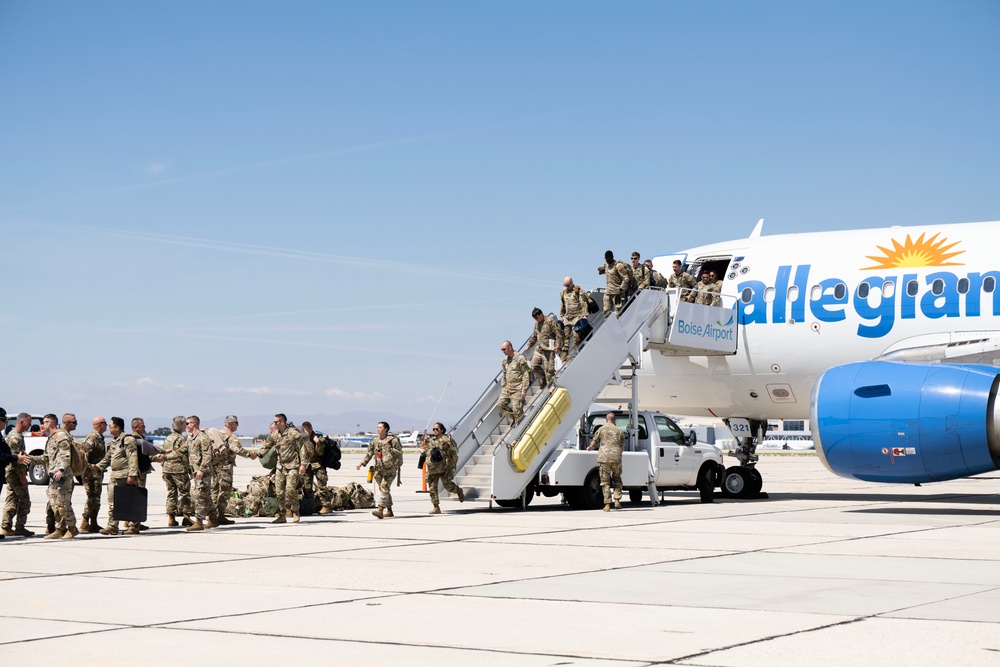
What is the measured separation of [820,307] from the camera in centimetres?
2341

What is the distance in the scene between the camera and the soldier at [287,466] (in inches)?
758

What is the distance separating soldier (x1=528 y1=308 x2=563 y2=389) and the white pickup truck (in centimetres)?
159

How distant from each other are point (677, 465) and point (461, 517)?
562 centimetres

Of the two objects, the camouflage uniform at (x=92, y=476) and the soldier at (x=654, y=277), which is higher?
the soldier at (x=654, y=277)

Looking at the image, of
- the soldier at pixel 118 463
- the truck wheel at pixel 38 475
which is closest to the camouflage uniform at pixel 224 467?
the soldier at pixel 118 463

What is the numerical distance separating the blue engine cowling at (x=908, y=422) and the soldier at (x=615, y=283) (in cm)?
525

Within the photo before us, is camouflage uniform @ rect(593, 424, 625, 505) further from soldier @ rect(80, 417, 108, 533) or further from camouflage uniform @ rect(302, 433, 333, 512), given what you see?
soldier @ rect(80, 417, 108, 533)

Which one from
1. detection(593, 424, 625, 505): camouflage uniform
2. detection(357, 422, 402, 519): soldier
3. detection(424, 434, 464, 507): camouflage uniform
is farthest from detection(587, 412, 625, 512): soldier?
detection(357, 422, 402, 519): soldier

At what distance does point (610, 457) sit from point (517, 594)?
1093 cm

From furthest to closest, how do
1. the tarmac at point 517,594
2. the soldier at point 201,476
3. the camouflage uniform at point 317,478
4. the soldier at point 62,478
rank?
the camouflage uniform at point 317,478 < the soldier at point 201,476 < the soldier at point 62,478 < the tarmac at point 517,594

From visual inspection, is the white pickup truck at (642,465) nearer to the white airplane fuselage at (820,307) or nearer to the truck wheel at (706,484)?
the truck wheel at (706,484)

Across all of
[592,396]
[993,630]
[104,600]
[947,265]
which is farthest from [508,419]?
[993,630]

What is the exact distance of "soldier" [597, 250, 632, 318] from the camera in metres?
23.6

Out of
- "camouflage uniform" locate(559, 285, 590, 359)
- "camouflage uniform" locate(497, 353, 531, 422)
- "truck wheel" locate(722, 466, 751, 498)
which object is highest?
"camouflage uniform" locate(559, 285, 590, 359)
